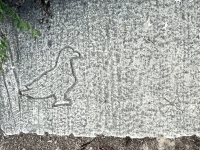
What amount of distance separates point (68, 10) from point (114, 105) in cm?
59

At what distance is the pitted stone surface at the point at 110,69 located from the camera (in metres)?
1.73

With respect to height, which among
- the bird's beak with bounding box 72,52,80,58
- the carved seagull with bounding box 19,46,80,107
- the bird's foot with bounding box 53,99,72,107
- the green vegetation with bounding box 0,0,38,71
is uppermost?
the green vegetation with bounding box 0,0,38,71

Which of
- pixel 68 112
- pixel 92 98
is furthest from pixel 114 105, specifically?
pixel 68 112

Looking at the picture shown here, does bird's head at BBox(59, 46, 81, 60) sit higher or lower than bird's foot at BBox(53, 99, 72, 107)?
higher

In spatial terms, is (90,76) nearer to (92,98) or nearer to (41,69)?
(92,98)

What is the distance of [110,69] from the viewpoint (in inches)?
70.7

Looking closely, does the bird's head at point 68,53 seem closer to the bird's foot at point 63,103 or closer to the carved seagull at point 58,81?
the carved seagull at point 58,81

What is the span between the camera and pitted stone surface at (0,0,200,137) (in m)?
1.73

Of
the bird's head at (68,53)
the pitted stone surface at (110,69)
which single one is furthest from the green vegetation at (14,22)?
the bird's head at (68,53)

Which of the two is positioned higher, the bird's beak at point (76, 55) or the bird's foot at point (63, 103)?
the bird's beak at point (76, 55)

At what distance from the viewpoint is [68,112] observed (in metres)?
1.87

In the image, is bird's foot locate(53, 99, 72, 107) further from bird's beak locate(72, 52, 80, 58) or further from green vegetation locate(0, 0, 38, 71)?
green vegetation locate(0, 0, 38, 71)

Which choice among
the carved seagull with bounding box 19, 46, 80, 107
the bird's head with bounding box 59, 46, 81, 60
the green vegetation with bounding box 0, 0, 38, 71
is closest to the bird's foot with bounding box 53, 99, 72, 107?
the carved seagull with bounding box 19, 46, 80, 107

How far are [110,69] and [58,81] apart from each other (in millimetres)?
311
